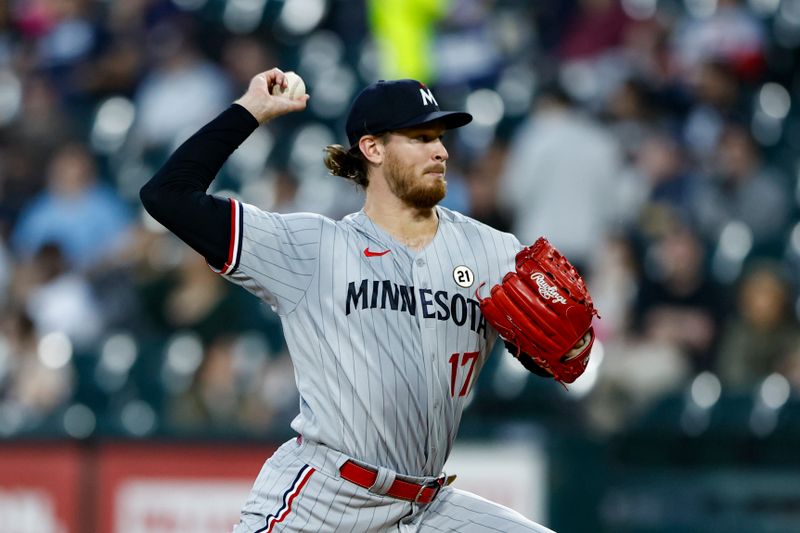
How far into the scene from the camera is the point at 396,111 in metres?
3.94

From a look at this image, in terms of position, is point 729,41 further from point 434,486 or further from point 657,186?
point 434,486

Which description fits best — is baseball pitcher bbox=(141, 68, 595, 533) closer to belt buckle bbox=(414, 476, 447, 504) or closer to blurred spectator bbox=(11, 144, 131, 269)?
belt buckle bbox=(414, 476, 447, 504)

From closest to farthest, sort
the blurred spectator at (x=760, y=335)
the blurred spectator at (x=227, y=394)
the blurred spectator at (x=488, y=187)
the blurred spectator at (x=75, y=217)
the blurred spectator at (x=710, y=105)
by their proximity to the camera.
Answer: the blurred spectator at (x=760, y=335) < the blurred spectator at (x=227, y=394) < the blurred spectator at (x=488, y=187) < the blurred spectator at (x=710, y=105) < the blurred spectator at (x=75, y=217)

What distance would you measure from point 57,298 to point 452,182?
104 inches

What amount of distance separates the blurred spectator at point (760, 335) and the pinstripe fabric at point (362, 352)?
9.54ft

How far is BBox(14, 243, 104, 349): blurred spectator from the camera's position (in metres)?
8.68

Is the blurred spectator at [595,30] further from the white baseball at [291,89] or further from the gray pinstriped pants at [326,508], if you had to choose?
the gray pinstriped pants at [326,508]

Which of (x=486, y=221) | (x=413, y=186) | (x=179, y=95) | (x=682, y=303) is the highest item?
(x=179, y=95)

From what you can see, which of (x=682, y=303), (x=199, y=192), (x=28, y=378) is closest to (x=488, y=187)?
(x=682, y=303)

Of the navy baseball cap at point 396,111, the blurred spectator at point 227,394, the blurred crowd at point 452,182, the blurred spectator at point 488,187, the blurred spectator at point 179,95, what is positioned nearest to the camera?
the navy baseball cap at point 396,111

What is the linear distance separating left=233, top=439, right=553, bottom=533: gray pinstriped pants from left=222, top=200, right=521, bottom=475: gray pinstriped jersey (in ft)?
0.26

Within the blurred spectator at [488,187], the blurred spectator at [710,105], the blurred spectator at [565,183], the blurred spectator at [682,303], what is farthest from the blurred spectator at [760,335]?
the blurred spectator at [488,187]

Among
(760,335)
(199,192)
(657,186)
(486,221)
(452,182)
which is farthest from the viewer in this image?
(452,182)

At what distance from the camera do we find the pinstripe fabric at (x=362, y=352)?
384 cm
